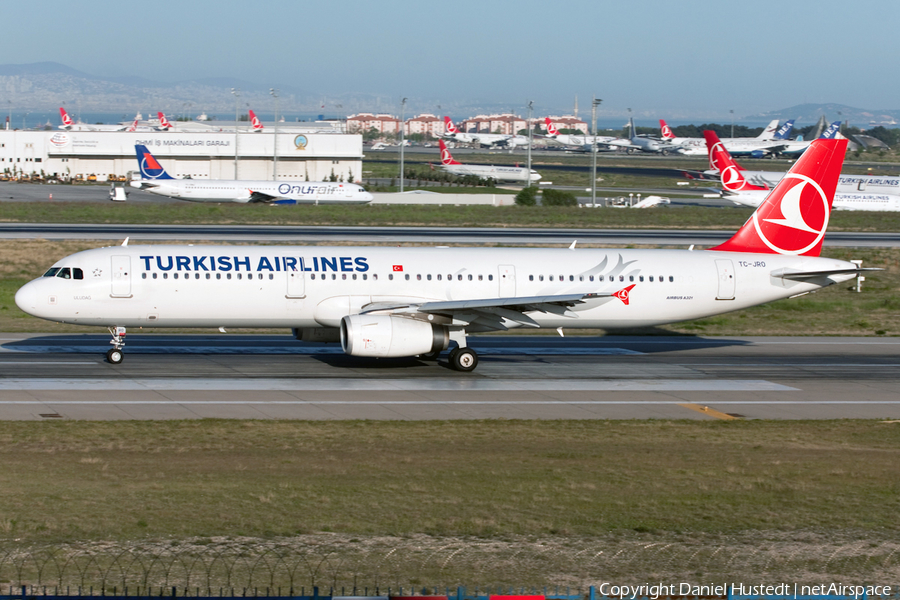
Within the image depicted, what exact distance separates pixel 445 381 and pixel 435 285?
147 inches

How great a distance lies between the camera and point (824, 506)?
18.5m

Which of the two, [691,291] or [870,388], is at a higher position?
[691,291]

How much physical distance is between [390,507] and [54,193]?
363 feet

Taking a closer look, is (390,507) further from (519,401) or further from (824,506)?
(519,401)

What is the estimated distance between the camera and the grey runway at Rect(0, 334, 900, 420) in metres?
27.6

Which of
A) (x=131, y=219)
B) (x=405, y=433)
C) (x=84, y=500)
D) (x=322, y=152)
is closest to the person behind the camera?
(x=84, y=500)

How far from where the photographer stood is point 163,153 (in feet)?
471

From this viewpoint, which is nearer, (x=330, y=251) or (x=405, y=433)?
(x=405, y=433)

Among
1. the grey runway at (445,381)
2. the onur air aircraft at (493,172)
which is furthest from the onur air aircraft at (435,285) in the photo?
the onur air aircraft at (493,172)

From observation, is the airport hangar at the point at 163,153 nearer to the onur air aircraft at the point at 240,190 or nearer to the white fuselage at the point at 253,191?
the onur air aircraft at the point at 240,190

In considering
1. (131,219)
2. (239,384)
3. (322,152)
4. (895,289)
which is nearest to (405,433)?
(239,384)

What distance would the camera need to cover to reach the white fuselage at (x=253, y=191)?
4259 inches

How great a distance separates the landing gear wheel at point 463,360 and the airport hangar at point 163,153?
4527 inches

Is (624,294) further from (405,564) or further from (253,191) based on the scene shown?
(253,191)
